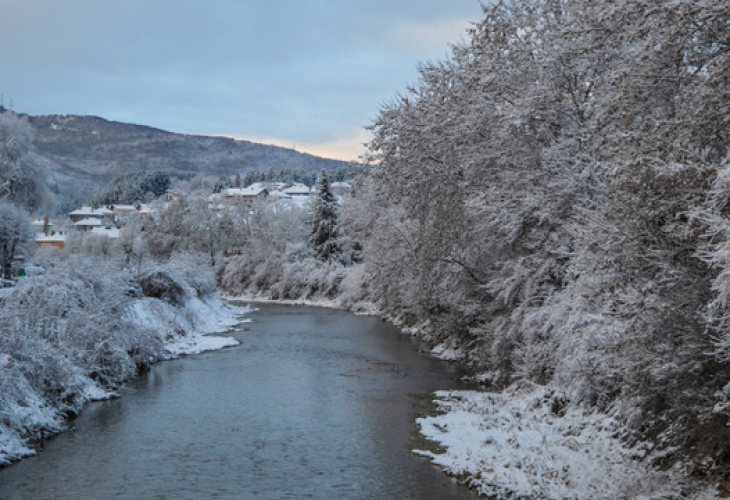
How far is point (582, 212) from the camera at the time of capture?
484 inches

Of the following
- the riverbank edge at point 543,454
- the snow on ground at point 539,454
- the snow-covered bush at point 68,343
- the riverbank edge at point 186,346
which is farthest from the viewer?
the snow-covered bush at point 68,343

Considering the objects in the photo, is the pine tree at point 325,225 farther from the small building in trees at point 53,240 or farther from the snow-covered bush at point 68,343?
the small building in trees at point 53,240

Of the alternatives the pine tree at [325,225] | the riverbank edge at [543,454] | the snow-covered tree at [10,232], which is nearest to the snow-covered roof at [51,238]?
the pine tree at [325,225]

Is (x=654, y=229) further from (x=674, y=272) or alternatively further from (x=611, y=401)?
(x=611, y=401)

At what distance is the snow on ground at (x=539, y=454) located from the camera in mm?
10023

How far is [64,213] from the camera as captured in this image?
160750 millimetres

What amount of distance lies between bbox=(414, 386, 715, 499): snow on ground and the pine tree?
41384mm

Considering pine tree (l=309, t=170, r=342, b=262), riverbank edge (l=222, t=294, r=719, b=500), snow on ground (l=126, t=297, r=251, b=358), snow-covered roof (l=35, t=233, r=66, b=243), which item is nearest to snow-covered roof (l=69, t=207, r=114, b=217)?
snow-covered roof (l=35, t=233, r=66, b=243)

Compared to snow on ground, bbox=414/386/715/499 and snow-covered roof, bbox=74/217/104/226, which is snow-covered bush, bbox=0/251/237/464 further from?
snow-covered roof, bbox=74/217/104/226

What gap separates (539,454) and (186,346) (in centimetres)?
1853

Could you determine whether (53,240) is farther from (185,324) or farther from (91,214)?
(185,324)

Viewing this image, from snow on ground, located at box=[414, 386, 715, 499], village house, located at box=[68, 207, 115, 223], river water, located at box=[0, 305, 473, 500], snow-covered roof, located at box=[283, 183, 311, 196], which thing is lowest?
river water, located at box=[0, 305, 473, 500]

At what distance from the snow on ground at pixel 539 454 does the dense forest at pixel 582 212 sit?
39 cm

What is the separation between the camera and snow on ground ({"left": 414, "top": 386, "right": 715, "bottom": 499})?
Answer: 10.0 m
